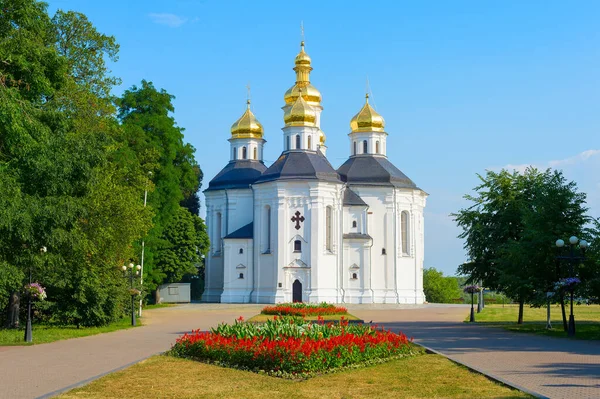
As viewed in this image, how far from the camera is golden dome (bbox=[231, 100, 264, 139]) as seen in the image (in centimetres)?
6544

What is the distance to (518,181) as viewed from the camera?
30453 millimetres

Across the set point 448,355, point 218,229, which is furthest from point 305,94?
point 448,355

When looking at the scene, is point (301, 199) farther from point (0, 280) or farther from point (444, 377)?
point (444, 377)

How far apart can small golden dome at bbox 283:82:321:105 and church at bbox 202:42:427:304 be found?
0.09 m

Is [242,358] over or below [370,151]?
below

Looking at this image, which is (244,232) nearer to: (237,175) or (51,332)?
(237,175)

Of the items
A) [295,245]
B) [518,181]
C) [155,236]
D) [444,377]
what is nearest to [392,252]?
[295,245]

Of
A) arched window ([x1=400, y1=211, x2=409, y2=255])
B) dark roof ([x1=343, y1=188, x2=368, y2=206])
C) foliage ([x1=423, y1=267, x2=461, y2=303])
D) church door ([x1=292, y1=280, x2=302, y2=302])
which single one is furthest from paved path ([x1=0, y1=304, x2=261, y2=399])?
foliage ([x1=423, y1=267, x2=461, y2=303])

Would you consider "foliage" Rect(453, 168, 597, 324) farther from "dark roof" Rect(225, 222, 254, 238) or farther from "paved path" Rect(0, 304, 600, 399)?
"dark roof" Rect(225, 222, 254, 238)

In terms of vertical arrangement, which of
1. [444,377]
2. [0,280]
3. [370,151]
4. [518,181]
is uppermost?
[370,151]

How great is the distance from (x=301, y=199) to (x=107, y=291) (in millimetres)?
27728

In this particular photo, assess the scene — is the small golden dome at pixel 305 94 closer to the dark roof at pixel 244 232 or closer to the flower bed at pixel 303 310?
the dark roof at pixel 244 232

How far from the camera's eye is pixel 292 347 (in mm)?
13422

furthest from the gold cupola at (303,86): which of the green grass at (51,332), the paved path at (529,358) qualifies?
the paved path at (529,358)
